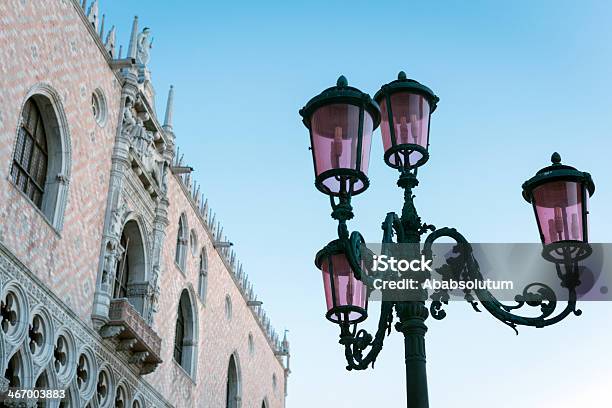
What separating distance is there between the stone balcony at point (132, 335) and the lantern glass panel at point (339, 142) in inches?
343

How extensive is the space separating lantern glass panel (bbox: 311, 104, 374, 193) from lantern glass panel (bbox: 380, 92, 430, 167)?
1.64ft

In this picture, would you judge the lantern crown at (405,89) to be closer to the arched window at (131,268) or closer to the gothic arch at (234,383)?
Result: the arched window at (131,268)

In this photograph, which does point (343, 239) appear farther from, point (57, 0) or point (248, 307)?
point (248, 307)

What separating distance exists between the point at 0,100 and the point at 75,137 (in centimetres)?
212

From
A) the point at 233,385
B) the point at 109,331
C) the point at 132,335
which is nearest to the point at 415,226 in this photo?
the point at 109,331

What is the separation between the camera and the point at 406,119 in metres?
4.48

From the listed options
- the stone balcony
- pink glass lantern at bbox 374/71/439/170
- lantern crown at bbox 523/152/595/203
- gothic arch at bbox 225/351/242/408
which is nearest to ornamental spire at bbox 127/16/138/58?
the stone balcony

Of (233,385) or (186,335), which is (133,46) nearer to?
(186,335)

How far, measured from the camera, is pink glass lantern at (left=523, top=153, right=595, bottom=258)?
3.94 meters

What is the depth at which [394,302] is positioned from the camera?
13.6 feet

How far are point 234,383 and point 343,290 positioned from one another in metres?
16.6

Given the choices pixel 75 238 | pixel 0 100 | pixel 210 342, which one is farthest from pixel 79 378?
pixel 210 342

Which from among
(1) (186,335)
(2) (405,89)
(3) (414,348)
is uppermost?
(1) (186,335)

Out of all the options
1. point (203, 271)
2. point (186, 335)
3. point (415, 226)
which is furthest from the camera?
point (203, 271)
